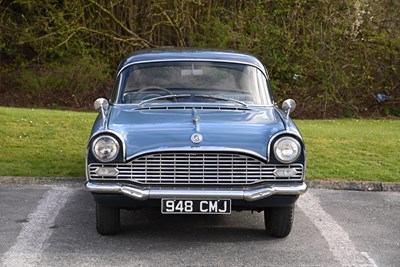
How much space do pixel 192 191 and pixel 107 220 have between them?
0.88 m

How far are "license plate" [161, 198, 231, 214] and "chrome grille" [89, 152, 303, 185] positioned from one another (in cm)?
16

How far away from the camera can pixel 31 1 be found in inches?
754

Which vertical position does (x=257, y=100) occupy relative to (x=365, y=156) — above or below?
above

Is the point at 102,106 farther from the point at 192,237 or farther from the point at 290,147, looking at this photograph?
the point at 290,147

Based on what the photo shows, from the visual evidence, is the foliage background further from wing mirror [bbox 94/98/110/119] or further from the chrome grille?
the chrome grille

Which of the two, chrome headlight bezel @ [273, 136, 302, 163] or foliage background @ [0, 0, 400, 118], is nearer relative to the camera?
chrome headlight bezel @ [273, 136, 302, 163]

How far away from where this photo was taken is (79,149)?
10.3 m

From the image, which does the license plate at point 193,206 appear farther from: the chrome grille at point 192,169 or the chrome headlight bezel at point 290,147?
the chrome headlight bezel at point 290,147

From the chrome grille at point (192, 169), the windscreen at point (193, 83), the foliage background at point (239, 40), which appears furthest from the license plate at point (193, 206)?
the foliage background at point (239, 40)

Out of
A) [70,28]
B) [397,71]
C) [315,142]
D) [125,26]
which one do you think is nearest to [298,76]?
[397,71]

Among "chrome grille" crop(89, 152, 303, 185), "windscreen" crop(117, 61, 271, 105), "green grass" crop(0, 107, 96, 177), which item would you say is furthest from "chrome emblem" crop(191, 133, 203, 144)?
"green grass" crop(0, 107, 96, 177)

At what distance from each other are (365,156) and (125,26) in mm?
11165

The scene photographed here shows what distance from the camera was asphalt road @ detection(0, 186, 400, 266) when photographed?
17.8 ft

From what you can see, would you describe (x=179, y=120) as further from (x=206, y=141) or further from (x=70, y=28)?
(x=70, y=28)
